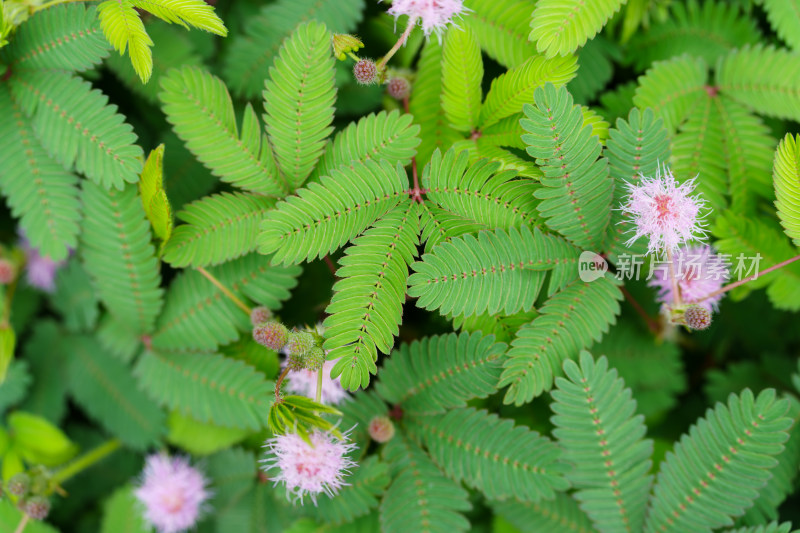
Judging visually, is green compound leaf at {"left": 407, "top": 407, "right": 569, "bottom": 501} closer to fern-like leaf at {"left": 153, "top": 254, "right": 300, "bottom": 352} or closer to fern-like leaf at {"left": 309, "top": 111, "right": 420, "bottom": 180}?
fern-like leaf at {"left": 153, "top": 254, "right": 300, "bottom": 352}

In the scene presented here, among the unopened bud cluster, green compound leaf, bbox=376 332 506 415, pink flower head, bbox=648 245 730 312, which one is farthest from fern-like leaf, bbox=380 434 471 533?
the unopened bud cluster

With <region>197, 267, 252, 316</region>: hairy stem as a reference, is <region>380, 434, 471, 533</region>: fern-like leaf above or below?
below

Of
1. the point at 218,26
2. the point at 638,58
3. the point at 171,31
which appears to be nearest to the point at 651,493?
the point at 638,58

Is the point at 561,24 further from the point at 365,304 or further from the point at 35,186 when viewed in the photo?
the point at 35,186

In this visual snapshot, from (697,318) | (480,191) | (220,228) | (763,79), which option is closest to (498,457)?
(697,318)

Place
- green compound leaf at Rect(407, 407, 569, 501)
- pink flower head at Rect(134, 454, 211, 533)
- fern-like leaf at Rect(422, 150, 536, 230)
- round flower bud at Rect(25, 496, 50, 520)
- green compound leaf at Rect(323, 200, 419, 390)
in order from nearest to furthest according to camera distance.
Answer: green compound leaf at Rect(323, 200, 419, 390) < fern-like leaf at Rect(422, 150, 536, 230) < green compound leaf at Rect(407, 407, 569, 501) < round flower bud at Rect(25, 496, 50, 520) < pink flower head at Rect(134, 454, 211, 533)

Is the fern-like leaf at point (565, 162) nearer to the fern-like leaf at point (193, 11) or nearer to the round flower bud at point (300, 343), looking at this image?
the round flower bud at point (300, 343)

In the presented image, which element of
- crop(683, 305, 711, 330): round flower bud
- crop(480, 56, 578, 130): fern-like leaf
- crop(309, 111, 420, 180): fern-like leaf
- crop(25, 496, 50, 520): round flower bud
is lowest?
crop(25, 496, 50, 520): round flower bud
